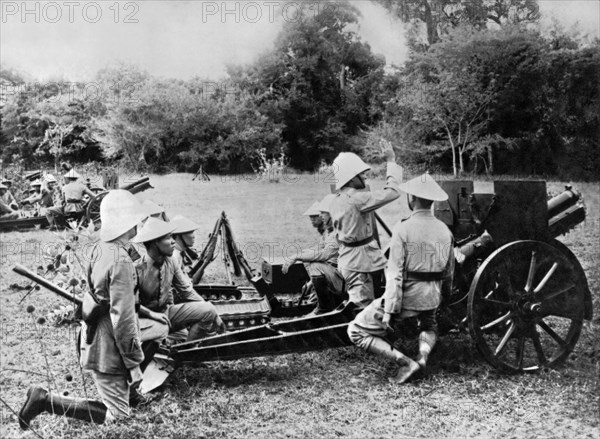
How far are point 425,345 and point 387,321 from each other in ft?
1.08

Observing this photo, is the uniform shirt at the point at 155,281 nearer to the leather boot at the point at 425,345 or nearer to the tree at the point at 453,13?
the leather boot at the point at 425,345

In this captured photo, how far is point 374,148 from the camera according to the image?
4656mm

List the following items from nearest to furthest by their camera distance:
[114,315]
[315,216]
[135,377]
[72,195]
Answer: [114,315], [135,377], [72,195], [315,216]

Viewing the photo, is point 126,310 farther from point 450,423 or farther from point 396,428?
point 450,423

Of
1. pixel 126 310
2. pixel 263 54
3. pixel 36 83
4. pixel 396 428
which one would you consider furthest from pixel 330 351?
pixel 36 83

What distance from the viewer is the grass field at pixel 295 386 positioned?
12.8ft

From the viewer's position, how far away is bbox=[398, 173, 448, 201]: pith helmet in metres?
4.46

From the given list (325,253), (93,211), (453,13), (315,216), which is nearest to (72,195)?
(93,211)

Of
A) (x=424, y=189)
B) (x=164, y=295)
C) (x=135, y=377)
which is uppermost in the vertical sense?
(x=424, y=189)

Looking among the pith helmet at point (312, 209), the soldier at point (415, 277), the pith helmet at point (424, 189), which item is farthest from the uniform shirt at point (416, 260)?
the pith helmet at point (312, 209)

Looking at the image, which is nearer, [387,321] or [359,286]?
[387,321]

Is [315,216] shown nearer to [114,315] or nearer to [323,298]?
[323,298]

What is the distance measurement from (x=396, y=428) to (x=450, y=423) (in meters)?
0.36

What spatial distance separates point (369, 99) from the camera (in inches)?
183
